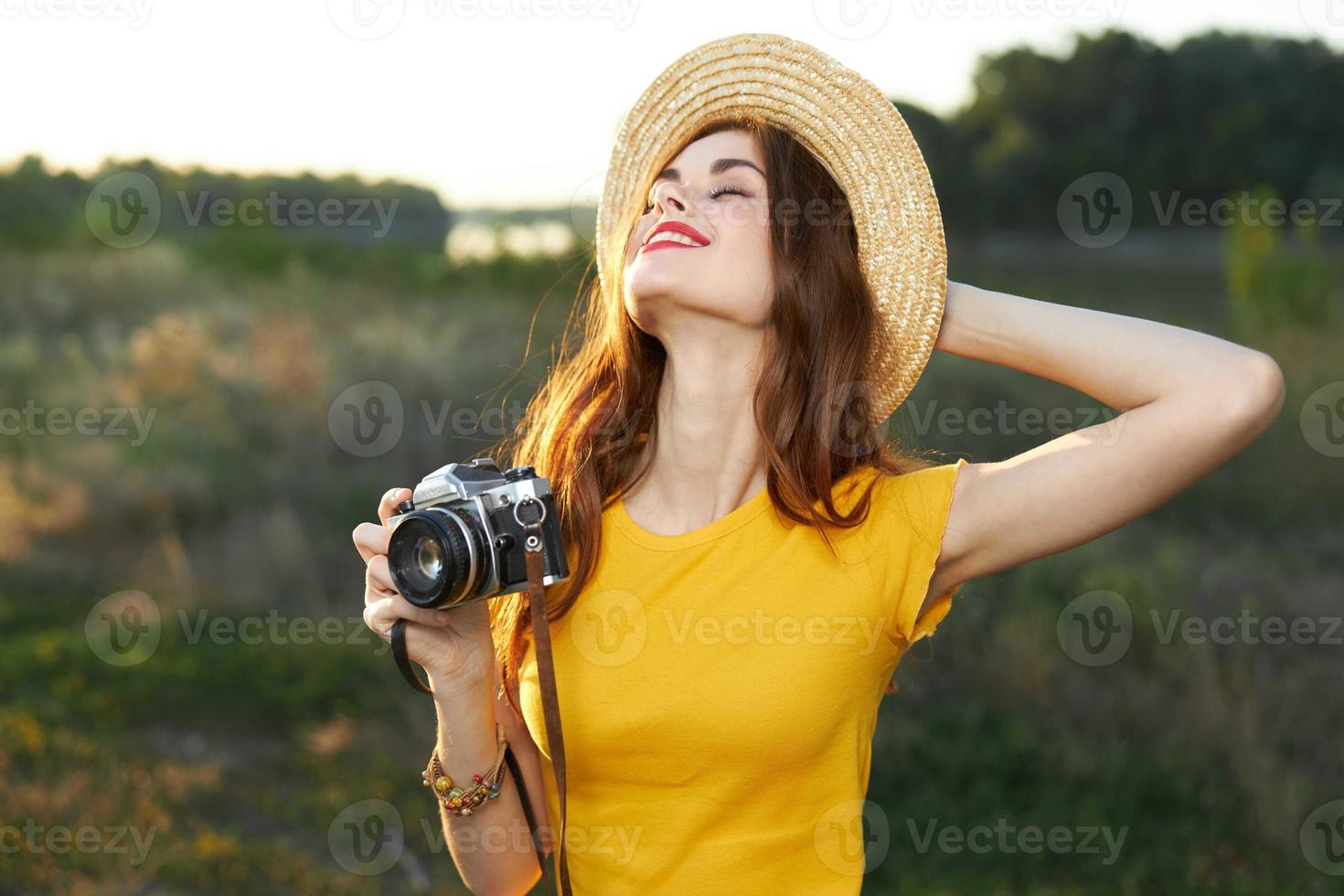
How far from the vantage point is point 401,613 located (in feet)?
5.97

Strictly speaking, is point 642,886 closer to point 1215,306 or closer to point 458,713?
point 458,713

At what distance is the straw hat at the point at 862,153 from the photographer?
2.00 m

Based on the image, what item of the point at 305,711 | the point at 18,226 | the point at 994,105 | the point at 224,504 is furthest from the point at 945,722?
the point at 994,105

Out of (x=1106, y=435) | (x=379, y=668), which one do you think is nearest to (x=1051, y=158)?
(x=379, y=668)

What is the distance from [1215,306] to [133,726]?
555 inches

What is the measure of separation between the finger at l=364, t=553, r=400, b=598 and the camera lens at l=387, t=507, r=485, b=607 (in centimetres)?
8

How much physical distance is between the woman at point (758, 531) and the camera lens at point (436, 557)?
84 millimetres

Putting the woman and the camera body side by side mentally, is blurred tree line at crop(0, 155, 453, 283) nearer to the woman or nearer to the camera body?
the woman

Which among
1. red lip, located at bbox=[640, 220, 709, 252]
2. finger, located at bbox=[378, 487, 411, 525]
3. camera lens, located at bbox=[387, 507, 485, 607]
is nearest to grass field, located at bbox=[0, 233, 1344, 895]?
red lip, located at bbox=[640, 220, 709, 252]

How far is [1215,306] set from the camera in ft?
49.6

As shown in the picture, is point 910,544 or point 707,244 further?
point 707,244

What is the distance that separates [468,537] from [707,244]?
64 cm

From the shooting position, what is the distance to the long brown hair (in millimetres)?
1951

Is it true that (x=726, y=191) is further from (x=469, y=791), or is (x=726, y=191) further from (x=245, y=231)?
(x=245, y=231)
